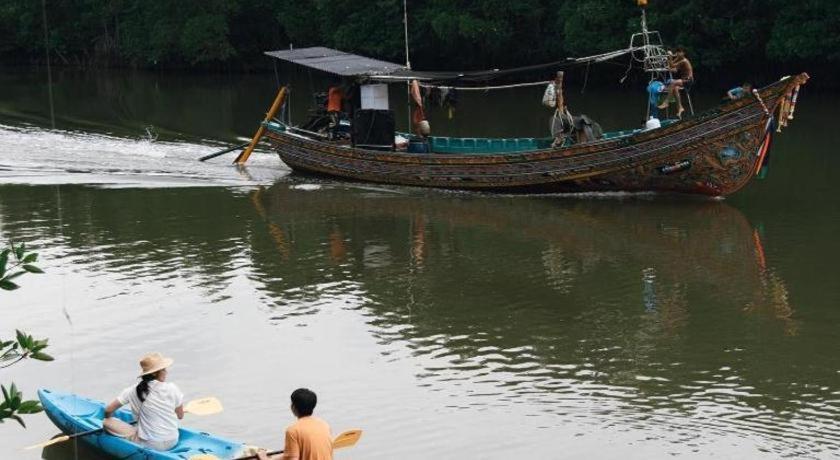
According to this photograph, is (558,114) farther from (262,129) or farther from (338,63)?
(262,129)

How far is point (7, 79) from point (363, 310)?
41479 millimetres

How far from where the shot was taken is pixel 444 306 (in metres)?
15.0

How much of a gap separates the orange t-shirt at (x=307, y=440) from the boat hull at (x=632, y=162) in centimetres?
1289

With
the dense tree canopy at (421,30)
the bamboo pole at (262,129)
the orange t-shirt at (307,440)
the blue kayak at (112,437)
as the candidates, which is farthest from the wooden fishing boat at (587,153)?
the dense tree canopy at (421,30)

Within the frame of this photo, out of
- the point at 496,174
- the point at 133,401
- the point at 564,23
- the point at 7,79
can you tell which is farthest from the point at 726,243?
the point at 7,79

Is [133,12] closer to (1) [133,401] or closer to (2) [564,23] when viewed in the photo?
(2) [564,23]

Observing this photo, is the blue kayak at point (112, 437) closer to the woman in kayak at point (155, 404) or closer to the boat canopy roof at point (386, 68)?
the woman in kayak at point (155, 404)

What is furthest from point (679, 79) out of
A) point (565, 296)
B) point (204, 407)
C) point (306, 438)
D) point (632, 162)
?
point (306, 438)

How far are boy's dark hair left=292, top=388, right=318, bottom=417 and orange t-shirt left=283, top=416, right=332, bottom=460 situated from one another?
0.09 m

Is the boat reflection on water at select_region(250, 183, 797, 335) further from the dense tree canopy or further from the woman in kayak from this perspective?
the dense tree canopy

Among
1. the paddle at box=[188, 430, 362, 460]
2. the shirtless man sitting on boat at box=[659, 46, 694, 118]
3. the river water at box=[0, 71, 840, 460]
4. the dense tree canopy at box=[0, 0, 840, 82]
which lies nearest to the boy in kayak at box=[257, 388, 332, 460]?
the paddle at box=[188, 430, 362, 460]

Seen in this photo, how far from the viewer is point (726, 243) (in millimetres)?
18203

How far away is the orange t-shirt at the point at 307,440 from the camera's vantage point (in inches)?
314

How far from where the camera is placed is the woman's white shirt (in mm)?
9336
